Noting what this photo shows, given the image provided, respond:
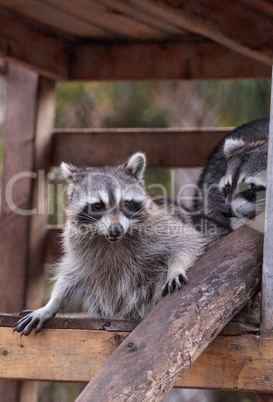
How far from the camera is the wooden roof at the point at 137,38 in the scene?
10.3 ft

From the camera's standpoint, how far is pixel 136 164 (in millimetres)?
3109

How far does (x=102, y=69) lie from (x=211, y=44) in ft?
2.40

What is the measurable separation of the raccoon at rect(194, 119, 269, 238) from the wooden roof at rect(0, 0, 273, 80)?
45 cm

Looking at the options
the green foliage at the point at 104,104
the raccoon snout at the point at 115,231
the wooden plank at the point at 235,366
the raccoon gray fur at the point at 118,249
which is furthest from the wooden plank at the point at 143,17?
the green foliage at the point at 104,104

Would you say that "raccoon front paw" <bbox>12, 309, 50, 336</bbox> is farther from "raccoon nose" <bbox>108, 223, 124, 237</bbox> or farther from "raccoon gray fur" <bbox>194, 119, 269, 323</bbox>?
"raccoon gray fur" <bbox>194, 119, 269, 323</bbox>

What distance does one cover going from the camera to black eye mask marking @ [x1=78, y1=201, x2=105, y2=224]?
283cm

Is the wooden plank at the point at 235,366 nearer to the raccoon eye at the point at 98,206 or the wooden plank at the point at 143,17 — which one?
the raccoon eye at the point at 98,206

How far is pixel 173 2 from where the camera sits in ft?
9.48

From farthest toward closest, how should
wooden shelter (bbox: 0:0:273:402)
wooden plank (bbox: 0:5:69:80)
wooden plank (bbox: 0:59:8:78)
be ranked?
1. wooden plank (bbox: 0:59:8:78)
2. wooden plank (bbox: 0:5:69:80)
3. wooden shelter (bbox: 0:0:273:402)

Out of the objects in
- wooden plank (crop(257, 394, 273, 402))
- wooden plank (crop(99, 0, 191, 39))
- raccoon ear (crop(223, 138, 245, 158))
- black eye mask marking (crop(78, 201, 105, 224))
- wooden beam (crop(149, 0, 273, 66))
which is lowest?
wooden plank (crop(257, 394, 273, 402))

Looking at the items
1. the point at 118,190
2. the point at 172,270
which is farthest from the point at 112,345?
the point at 118,190

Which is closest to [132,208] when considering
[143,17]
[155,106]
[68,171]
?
[68,171]

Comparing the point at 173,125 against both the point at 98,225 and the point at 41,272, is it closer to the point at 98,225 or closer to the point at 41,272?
the point at 41,272

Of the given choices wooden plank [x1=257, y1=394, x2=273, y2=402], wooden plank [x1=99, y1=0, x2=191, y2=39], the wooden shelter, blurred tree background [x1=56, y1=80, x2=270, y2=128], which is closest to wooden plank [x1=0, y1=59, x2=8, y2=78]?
the wooden shelter
